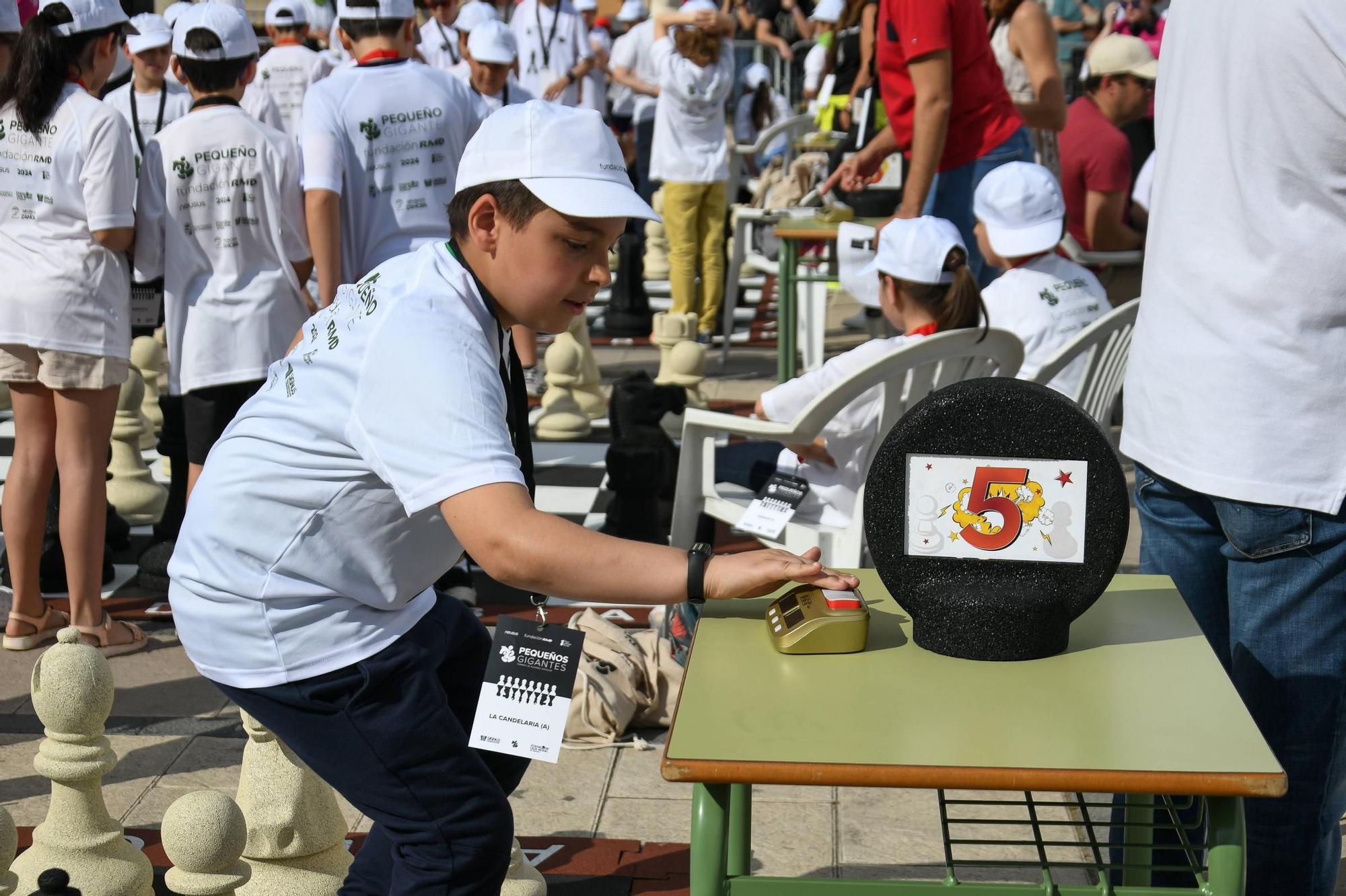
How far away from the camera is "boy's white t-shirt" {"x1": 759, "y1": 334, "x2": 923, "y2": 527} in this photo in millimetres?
3748

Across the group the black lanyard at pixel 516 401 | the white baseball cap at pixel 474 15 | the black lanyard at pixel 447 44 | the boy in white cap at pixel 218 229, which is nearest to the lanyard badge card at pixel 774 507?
the black lanyard at pixel 516 401

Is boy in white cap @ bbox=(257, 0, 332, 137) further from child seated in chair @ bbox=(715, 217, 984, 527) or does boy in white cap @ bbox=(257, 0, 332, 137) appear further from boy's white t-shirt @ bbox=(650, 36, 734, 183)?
child seated in chair @ bbox=(715, 217, 984, 527)

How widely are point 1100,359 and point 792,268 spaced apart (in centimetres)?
262

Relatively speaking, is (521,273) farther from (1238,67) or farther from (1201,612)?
(1201,612)

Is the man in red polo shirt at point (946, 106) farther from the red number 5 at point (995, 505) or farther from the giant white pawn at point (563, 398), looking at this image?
the red number 5 at point (995, 505)

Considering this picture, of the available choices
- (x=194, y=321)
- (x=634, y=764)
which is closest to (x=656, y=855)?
(x=634, y=764)

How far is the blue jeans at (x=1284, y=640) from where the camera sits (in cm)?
201

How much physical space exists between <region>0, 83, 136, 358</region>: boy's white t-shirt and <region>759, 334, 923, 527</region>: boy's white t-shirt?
1733mm

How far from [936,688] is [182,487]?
349 centimetres

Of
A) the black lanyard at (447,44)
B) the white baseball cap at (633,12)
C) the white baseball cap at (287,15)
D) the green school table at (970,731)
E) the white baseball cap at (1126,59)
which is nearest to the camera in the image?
the green school table at (970,731)

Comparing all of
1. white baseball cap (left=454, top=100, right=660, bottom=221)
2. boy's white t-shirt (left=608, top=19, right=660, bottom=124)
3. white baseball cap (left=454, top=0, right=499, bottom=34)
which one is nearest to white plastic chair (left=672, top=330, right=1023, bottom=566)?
white baseball cap (left=454, top=100, right=660, bottom=221)

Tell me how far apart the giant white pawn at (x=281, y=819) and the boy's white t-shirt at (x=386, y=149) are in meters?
2.08

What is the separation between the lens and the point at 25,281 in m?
3.83

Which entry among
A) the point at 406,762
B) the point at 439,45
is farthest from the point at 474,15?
the point at 406,762
